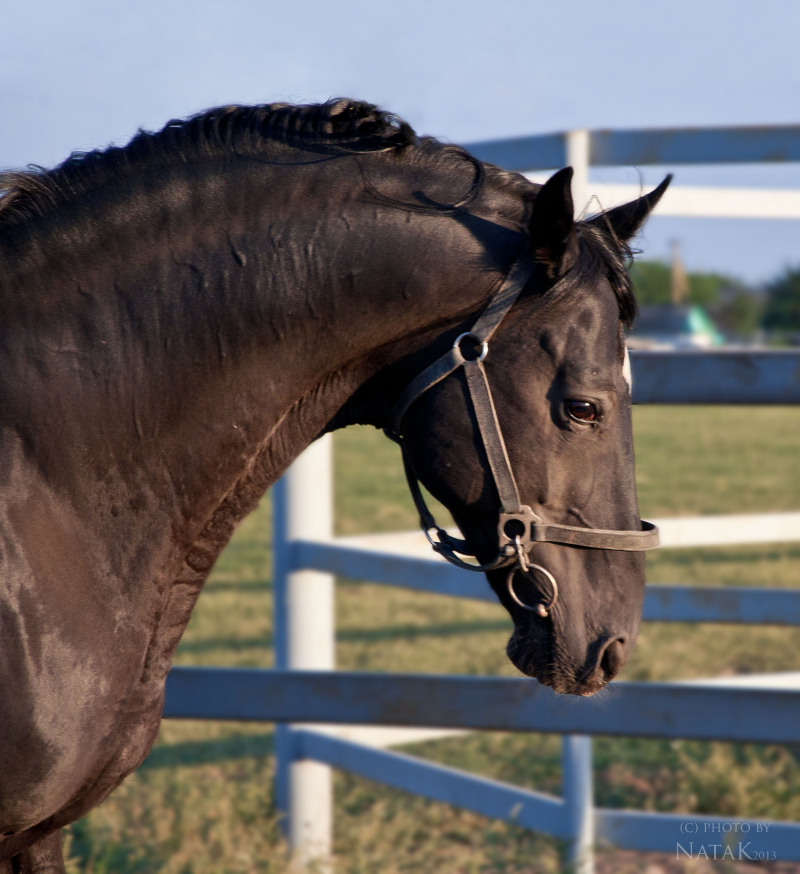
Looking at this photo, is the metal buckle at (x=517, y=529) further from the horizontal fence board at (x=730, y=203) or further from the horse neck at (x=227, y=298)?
the horizontal fence board at (x=730, y=203)

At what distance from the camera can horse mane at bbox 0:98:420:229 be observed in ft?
6.04

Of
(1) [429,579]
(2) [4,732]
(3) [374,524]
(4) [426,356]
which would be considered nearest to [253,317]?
(4) [426,356]

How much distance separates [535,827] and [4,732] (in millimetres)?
2497

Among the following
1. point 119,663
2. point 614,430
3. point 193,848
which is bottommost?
point 193,848

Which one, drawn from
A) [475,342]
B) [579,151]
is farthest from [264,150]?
[579,151]

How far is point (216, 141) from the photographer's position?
1.87 metres

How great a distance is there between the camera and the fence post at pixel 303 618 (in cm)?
382

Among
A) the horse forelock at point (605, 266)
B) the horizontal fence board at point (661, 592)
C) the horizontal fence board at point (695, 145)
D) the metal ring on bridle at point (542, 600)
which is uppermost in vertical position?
the horizontal fence board at point (695, 145)

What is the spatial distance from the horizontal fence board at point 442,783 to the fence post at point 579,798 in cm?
6

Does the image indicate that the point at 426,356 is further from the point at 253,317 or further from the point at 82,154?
the point at 82,154

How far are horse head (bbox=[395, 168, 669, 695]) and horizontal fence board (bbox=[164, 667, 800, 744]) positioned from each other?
0.57 m

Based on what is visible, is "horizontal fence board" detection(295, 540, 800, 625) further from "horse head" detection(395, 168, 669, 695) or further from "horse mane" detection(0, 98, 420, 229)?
"horse mane" detection(0, 98, 420, 229)

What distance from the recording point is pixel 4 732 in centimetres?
164

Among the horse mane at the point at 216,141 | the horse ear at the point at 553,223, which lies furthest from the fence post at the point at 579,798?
the horse mane at the point at 216,141
